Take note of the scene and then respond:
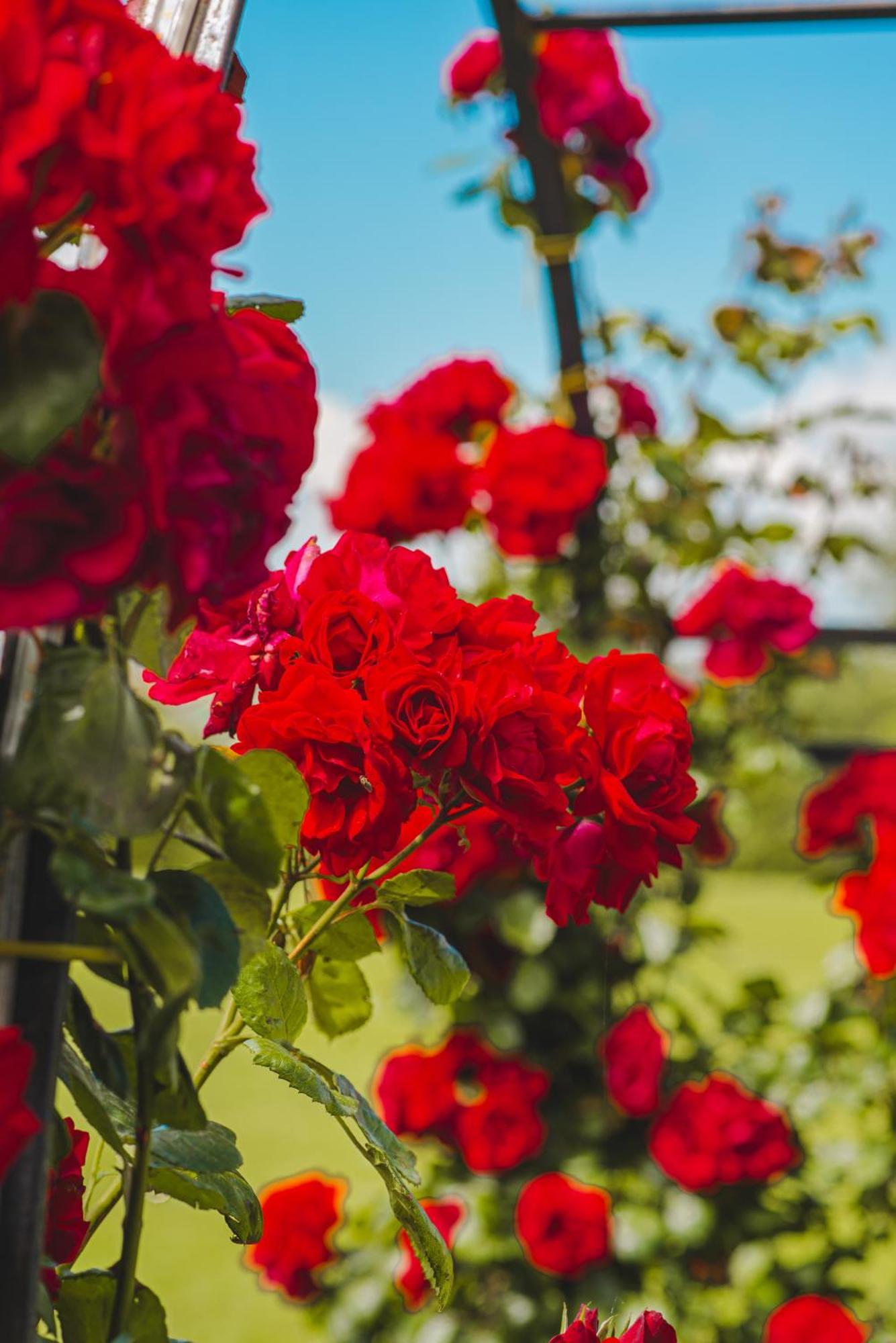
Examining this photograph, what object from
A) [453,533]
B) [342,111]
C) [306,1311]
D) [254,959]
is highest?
[342,111]

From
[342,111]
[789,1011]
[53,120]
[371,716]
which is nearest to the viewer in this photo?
[53,120]

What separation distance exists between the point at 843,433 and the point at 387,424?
31.7 inches

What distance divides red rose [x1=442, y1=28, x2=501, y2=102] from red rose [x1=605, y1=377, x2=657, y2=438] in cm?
47

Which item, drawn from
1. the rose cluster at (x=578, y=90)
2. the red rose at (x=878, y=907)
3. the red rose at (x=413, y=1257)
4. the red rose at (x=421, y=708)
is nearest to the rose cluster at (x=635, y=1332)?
the red rose at (x=421, y=708)

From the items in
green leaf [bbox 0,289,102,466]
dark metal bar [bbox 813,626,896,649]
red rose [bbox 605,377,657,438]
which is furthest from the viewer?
dark metal bar [bbox 813,626,896,649]

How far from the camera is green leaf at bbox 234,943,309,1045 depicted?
466 mm

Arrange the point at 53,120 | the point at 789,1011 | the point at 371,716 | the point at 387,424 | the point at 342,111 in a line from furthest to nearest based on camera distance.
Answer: the point at 342,111
the point at 789,1011
the point at 387,424
the point at 371,716
the point at 53,120

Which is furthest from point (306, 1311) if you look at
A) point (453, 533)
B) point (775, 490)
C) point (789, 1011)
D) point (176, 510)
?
point (176, 510)

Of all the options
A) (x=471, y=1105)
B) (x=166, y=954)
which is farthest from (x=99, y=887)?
(x=471, y=1105)

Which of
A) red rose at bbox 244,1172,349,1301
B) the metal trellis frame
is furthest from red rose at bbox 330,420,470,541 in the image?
red rose at bbox 244,1172,349,1301

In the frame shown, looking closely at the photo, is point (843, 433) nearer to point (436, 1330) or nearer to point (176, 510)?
point (436, 1330)

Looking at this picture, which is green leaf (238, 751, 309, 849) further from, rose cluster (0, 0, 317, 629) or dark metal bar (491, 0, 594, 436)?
dark metal bar (491, 0, 594, 436)

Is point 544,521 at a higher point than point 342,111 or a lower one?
lower

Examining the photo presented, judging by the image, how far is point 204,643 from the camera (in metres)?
0.49
